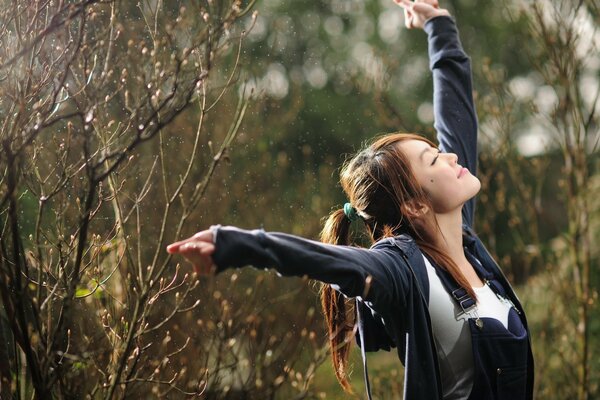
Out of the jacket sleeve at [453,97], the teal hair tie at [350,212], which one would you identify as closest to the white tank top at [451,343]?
the teal hair tie at [350,212]

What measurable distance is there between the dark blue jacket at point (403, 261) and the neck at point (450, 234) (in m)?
0.11

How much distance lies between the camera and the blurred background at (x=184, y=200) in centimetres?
188

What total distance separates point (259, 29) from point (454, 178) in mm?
7228

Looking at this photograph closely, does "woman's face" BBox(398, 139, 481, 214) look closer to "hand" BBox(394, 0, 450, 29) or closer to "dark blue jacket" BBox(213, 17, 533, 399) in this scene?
"dark blue jacket" BBox(213, 17, 533, 399)

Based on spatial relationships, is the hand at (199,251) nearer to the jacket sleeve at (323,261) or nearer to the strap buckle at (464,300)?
the jacket sleeve at (323,261)

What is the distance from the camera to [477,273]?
7.96 feet

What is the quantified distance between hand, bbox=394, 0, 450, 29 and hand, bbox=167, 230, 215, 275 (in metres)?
1.69

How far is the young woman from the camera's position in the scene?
2.09 m

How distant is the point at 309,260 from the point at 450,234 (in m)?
0.78

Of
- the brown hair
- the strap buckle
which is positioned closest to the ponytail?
the brown hair

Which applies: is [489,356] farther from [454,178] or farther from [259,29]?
[259,29]

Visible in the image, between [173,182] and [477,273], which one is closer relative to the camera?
[477,273]

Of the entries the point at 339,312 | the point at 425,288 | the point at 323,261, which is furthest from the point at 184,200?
the point at 323,261

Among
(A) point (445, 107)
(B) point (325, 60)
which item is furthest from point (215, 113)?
(B) point (325, 60)
